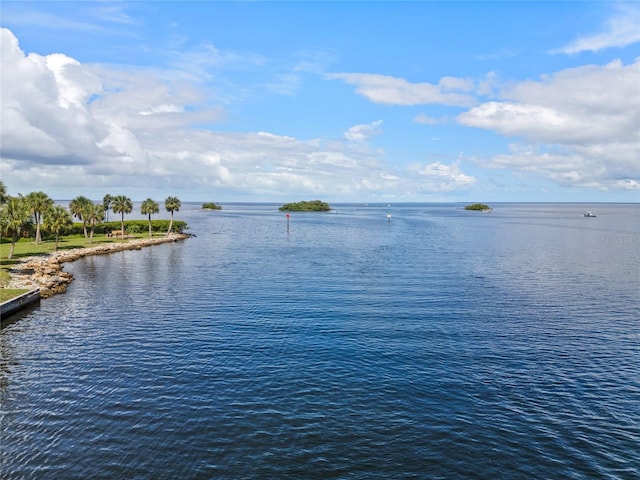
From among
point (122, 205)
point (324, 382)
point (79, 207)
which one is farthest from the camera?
point (122, 205)

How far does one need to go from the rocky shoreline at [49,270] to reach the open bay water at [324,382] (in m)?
3.07

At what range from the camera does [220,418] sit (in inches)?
1064

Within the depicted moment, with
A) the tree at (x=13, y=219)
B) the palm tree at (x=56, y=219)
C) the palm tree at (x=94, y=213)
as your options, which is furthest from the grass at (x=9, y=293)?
the palm tree at (x=94, y=213)

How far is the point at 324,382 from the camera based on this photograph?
3203cm

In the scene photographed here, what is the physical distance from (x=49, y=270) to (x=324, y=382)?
57098 mm

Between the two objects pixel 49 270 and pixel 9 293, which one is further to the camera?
pixel 49 270

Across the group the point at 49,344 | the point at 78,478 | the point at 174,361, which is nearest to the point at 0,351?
the point at 49,344

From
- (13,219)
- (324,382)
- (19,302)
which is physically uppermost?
(13,219)

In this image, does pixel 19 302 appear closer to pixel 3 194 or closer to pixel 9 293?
pixel 9 293

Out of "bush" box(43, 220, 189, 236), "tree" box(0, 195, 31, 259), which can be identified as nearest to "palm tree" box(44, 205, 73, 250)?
"tree" box(0, 195, 31, 259)

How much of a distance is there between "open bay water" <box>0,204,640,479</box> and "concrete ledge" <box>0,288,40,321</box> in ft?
6.26

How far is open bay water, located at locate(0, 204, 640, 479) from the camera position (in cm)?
2323

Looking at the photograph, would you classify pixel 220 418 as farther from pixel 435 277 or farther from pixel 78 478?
pixel 435 277

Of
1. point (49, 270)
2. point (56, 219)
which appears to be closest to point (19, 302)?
point (49, 270)
